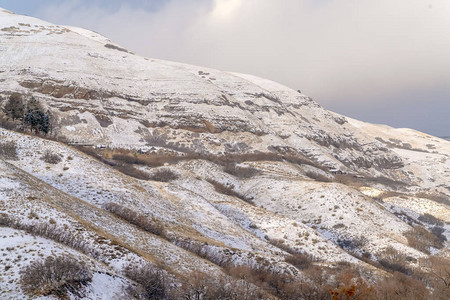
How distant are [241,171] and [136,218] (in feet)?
104

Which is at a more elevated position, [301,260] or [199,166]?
[199,166]

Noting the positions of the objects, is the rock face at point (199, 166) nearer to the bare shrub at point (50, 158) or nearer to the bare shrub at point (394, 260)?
the bare shrub at point (50, 158)

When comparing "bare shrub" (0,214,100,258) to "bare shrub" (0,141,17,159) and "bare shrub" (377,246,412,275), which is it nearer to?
"bare shrub" (0,141,17,159)

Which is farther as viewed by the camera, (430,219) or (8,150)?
(430,219)

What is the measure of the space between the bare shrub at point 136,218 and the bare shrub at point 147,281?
254 inches

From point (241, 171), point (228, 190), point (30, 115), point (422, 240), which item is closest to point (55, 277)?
point (228, 190)

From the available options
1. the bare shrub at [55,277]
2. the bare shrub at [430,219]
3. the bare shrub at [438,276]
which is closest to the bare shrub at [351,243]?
the bare shrub at [438,276]

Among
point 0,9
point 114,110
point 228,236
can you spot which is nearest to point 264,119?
point 114,110

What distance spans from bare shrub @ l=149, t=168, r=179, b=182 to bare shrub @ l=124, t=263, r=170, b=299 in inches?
1069

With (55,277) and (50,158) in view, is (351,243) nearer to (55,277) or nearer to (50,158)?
(50,158)

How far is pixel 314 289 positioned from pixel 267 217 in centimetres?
1714

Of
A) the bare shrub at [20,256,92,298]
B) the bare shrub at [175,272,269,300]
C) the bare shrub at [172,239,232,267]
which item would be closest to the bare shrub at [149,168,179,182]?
the bare shrub at [172,239,232,267]

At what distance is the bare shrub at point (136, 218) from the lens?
66.8ft

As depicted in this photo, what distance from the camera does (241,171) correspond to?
5138cm
